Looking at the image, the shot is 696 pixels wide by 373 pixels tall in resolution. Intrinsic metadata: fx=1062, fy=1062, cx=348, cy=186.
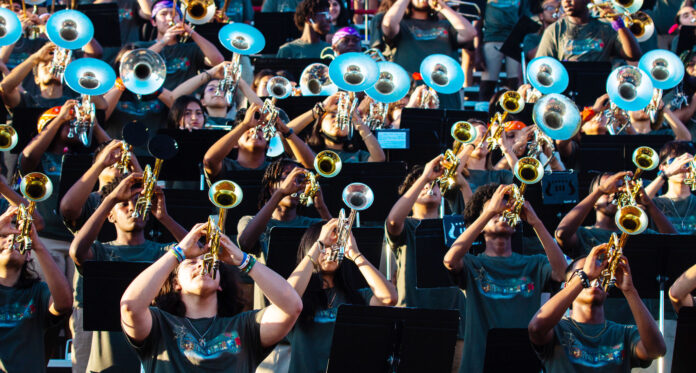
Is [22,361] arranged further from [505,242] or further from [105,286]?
[505,242]

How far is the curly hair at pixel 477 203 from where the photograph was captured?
23.4 ft

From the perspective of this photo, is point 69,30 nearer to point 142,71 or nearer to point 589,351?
point 142,71

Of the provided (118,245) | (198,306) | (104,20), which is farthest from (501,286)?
(104,20)

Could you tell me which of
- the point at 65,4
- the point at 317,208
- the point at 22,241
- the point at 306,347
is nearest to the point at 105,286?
the point at 22,241

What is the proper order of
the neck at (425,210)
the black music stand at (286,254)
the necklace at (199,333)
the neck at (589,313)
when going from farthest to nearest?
the neck at (425,210)
the black music stand at (286,254)
the neck at (589,313)
the necklace at (199,333)

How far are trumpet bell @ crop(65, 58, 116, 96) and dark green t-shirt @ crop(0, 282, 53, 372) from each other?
7.25 feet

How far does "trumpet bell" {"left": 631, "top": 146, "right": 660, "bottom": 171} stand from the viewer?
7.95 metres

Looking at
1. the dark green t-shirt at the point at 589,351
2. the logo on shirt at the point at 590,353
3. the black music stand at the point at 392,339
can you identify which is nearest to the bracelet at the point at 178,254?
the black music stand at the point at 392,339

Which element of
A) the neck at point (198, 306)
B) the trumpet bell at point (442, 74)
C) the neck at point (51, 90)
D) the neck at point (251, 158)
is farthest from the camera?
the trumpet bell at point (442, 74)

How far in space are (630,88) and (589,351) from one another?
3.87 m

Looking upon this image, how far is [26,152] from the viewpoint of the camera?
7.60 metres

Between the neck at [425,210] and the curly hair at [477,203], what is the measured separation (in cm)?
32

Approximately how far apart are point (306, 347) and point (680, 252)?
2.38m

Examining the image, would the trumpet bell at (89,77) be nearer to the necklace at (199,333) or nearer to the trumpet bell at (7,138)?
the trumpet bell at (7,138)
